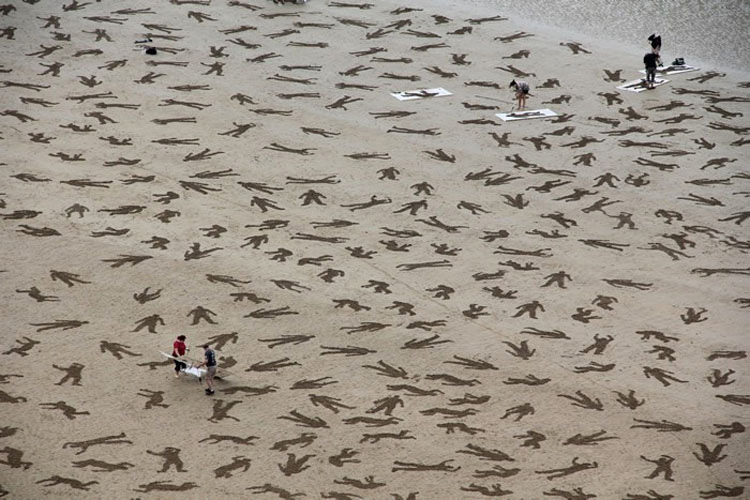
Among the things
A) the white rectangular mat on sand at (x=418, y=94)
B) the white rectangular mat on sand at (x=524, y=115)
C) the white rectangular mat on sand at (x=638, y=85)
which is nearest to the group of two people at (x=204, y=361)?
the white rectangular mat on sand at (x=524, y=115)

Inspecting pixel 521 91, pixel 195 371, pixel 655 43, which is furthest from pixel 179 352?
pixel 655 43

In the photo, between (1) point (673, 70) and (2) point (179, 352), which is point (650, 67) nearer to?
(1) point (673, 70)

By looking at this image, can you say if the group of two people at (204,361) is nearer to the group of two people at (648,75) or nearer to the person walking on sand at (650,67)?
the group of two people at (648,75)

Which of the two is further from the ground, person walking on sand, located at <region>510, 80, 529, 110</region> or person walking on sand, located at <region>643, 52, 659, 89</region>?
person walking on sand, located at <region>643, 52, 659, 89</region>

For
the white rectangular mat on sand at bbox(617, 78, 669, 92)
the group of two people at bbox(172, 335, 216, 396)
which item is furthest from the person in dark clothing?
the group of two people at bbox(172, 335, 216, 396)

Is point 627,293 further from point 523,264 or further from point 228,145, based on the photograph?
point 228,145

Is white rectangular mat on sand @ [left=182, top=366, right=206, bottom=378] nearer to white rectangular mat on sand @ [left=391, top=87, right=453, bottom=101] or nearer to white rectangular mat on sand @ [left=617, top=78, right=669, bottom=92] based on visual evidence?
white rectangular mat on sand @ [left=391, top=87, right=453, bottom=101]
